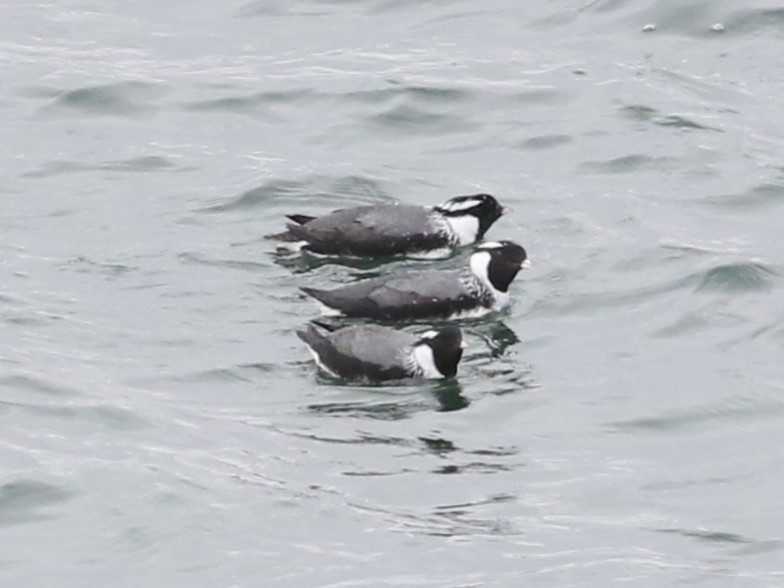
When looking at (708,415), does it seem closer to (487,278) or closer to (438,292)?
(487,278)

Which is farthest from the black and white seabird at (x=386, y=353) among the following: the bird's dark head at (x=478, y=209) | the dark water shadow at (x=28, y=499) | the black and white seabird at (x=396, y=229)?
the dark water shadow at (x=28, y=499)

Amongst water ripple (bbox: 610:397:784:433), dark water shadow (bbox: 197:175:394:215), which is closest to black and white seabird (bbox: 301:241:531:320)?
dark water shadow (bbox: 197:175:394:215)

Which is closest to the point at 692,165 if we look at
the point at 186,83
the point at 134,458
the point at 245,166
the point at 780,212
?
the point at 780,212

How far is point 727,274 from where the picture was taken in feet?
53.5

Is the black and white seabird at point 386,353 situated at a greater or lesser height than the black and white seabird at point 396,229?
lesser

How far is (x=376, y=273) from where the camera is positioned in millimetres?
17016

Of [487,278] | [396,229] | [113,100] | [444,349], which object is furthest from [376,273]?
[113,100]

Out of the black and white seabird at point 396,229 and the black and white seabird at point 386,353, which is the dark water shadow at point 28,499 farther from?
the black and white seabird at point 396,229

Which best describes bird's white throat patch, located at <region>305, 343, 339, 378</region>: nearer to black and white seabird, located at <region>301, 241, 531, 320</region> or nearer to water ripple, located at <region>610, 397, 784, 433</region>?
black and white seabird, located at <region>301, 241, 531, 320</region>

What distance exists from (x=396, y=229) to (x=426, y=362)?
2.78m

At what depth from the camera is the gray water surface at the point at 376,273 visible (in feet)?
38.4

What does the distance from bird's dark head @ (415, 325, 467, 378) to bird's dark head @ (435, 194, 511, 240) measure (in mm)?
2762

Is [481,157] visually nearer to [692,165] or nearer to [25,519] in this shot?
[692,165]

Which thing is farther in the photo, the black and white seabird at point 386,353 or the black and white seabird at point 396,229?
the black and white seabird at point 396,229
